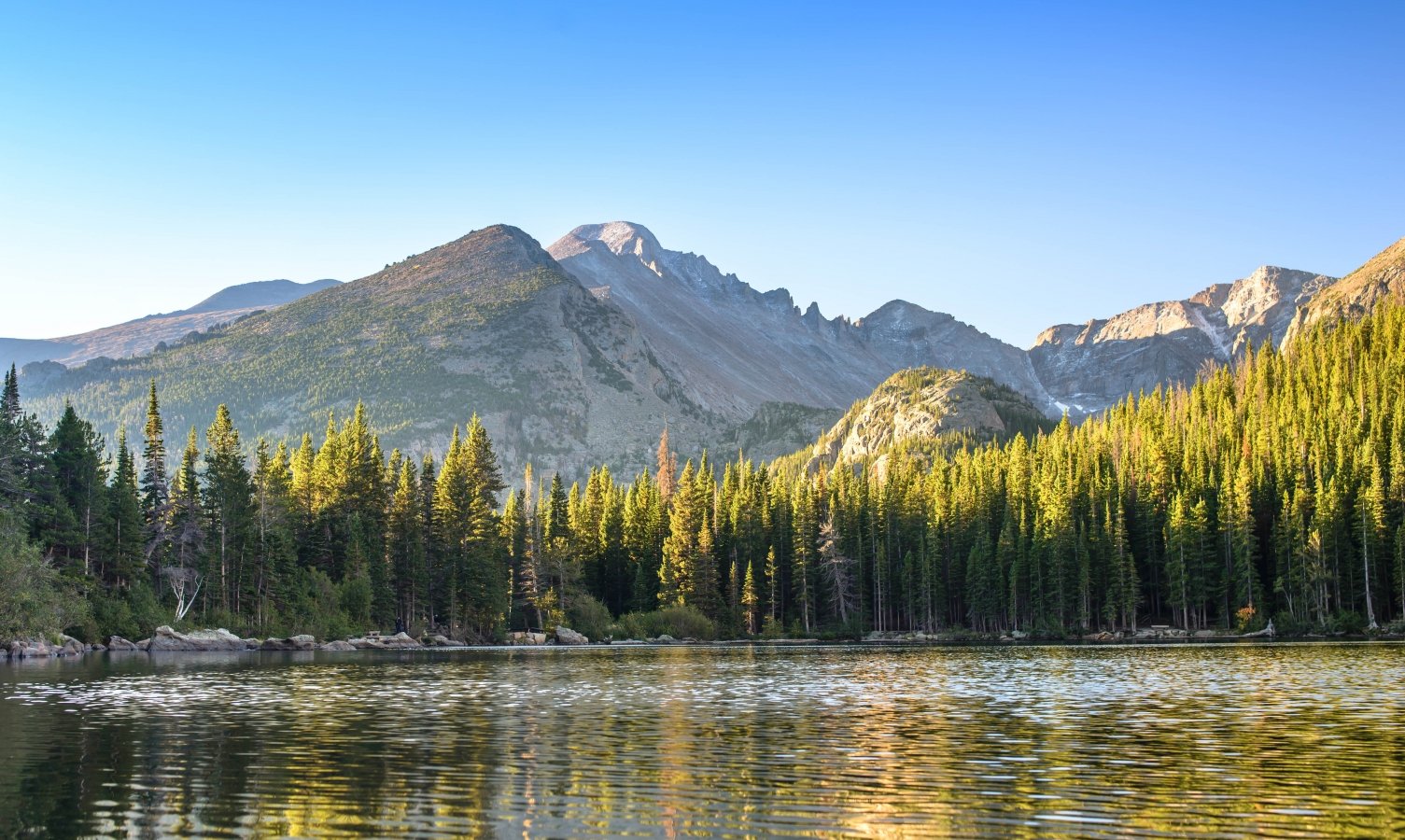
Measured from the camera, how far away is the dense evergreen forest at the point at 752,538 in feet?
334

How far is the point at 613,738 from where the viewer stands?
3098 centimetres

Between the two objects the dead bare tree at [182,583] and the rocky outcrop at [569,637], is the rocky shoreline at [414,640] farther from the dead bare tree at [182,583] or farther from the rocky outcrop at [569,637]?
the dead bare tree at [182,583]

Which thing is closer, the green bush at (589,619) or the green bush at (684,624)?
the green bush at (589,619)

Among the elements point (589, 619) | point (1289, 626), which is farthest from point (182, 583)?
point (1289, 626)

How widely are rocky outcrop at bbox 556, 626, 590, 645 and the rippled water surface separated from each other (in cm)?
6834

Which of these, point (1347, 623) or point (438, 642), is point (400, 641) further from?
point (1347, 623)

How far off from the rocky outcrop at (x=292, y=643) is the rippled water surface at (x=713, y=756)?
4614 cm

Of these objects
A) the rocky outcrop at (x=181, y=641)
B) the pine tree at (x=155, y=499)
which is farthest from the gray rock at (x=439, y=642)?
the pine tree at (x=155, y=499)

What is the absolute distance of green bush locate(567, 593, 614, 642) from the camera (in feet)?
421

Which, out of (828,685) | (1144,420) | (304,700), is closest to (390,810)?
(304,700)

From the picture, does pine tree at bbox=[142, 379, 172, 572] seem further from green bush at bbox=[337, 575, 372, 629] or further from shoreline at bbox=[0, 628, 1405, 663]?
green bush at bbox=[337, 575, 372, 629]

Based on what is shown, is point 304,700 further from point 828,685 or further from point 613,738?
point 828,685

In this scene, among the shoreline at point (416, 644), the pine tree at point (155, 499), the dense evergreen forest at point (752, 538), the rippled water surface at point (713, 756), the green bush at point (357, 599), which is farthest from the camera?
the green bush at point (357, 599)

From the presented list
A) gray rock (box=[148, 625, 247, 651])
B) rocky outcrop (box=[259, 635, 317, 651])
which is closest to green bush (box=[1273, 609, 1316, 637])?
rocky outcrop (box=[259, 635, 317, 651])
